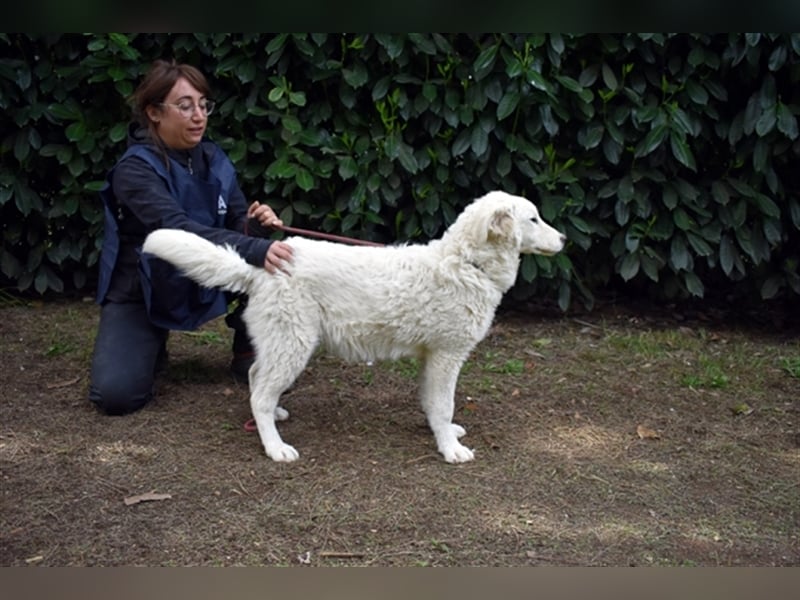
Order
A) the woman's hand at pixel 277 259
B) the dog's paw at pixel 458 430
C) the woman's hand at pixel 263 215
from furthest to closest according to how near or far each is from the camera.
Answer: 1. the woman's hand at pixel 263 215
2. the dog's paw at pixel 458 430
3. the woman's hand at pixel 277 259

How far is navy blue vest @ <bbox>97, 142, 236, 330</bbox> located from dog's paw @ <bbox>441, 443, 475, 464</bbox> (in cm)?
159

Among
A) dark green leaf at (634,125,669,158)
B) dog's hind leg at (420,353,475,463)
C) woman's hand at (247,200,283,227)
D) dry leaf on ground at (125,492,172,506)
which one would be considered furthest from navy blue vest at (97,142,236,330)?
dark green leaf at (634,125,669,158)

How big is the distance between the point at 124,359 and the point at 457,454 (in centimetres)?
184

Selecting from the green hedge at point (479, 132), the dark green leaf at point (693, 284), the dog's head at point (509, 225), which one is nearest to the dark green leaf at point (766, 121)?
the green hedge at point (479, 132)

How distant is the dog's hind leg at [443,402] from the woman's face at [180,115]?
1.70 m

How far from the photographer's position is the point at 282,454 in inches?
157

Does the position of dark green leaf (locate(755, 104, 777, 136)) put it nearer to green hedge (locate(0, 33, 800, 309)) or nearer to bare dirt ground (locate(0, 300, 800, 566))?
green hedge (locate(0, 33, 800, 309))

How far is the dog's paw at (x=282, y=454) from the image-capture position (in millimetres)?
3971

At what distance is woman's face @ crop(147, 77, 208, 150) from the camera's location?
14.4 ft

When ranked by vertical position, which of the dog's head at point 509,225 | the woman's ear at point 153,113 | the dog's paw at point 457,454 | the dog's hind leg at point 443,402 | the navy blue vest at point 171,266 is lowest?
the dog's paw at point 457,454

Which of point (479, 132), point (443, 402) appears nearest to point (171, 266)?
point (443, 402)

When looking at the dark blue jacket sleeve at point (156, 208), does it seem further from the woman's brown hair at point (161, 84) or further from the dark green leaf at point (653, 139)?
the dark green leaf at point (653, 139)

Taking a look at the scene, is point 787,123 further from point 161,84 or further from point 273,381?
point 161,84

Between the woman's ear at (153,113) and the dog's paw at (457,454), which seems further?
the woman's ear at (153,113)
